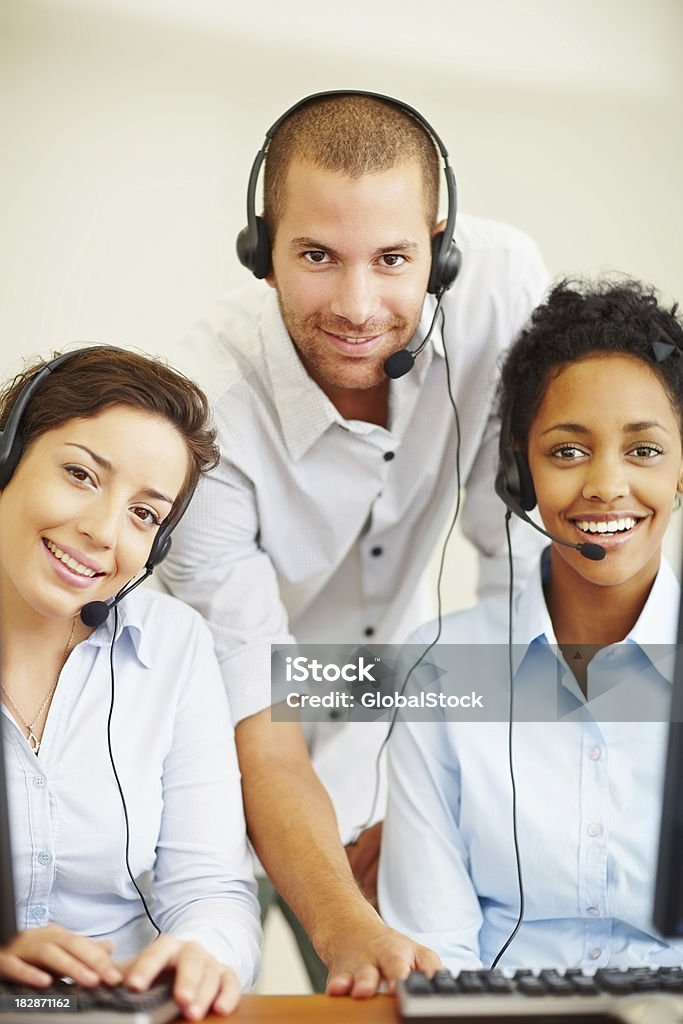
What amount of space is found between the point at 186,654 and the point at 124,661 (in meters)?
0.08

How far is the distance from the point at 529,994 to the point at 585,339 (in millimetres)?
770

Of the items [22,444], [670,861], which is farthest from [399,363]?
[670,861]

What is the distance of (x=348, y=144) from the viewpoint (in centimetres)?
123

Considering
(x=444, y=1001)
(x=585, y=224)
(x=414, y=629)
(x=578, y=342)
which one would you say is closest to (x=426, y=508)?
(x=414, y=629)

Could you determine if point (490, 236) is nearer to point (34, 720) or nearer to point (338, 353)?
point (338, 353)

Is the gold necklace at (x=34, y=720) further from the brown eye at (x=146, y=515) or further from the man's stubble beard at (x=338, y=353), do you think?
the man's stubble beard at (x=338, y=353)

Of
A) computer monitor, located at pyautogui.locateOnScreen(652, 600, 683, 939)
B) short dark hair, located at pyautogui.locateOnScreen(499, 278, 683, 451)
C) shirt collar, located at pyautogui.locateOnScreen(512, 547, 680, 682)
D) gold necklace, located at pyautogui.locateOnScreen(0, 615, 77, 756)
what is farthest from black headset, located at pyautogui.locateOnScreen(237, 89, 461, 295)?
computer monitor, located at pyautogui.locateOnScreen(652, 600, 683, 939)

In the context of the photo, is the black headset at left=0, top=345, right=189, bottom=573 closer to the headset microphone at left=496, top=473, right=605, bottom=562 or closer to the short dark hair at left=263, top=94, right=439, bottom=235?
the short dark hair at left=263, top=94, right=439, bottom=235

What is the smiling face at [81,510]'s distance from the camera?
Answer: 1.14 m

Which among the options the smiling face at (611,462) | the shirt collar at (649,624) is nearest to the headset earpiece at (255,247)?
the smiling face at (611,462)

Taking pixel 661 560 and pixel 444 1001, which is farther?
pixel 661 560

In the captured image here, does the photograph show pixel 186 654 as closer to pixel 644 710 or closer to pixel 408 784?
pixel 408 784

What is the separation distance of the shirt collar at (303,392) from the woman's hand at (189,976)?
2.18 feet

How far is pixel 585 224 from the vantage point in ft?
4.62
